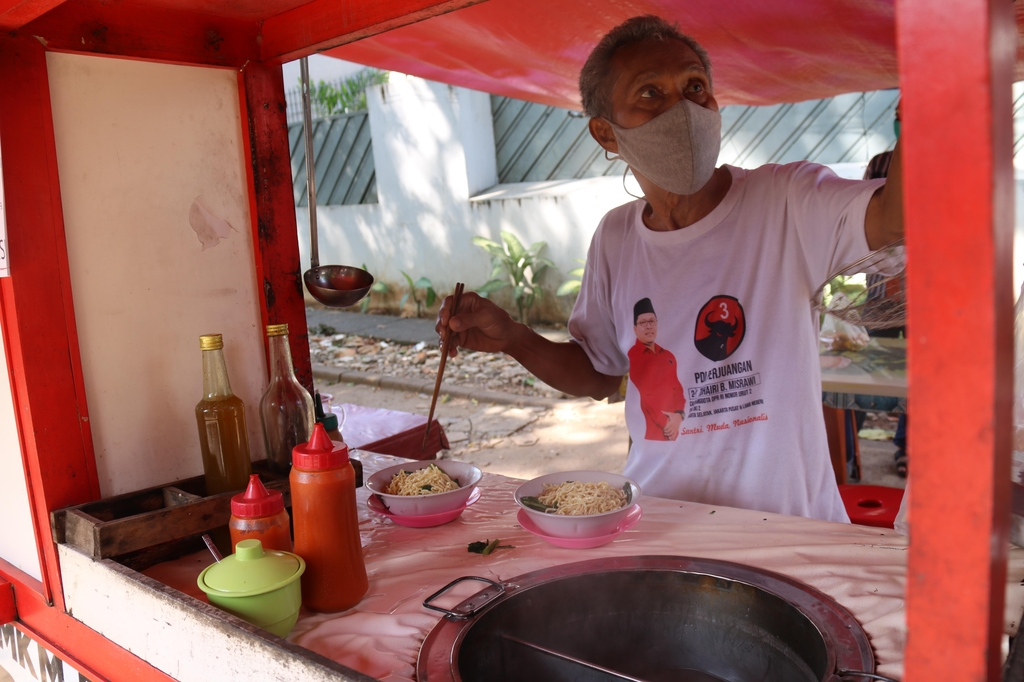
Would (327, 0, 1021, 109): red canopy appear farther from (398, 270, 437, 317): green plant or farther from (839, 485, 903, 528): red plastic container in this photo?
(398, 270, 437, 317): green plant

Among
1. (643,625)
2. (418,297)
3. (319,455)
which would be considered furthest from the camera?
(418,297)

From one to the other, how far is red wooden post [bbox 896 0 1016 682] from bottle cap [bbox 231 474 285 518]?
1075 mm

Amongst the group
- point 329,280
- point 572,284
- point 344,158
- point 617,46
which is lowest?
point 572,284

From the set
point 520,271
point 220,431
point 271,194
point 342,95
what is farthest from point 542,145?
point 220,431

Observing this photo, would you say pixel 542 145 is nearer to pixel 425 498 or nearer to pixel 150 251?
pixel 150 251

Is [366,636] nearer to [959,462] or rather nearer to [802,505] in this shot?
[959,462]

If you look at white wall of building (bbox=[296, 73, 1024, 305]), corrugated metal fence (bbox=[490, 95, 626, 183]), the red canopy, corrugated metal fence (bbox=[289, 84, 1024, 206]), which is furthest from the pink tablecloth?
corrugated metal fence (bbox=[490, 95, 626, 183])

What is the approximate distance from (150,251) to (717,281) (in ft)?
4.76

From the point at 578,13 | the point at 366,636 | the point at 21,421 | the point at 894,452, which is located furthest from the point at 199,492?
the point at 894,452

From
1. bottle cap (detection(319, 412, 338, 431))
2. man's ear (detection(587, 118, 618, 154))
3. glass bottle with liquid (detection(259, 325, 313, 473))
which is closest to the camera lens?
glass bottle with liquid (detection(259, 325, 313, 473))

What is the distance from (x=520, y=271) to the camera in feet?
29.3

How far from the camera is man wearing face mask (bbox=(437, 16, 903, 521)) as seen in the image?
6.44ft

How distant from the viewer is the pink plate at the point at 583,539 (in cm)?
151

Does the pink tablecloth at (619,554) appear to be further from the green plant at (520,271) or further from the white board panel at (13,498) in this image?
the green plant at (520,271)
